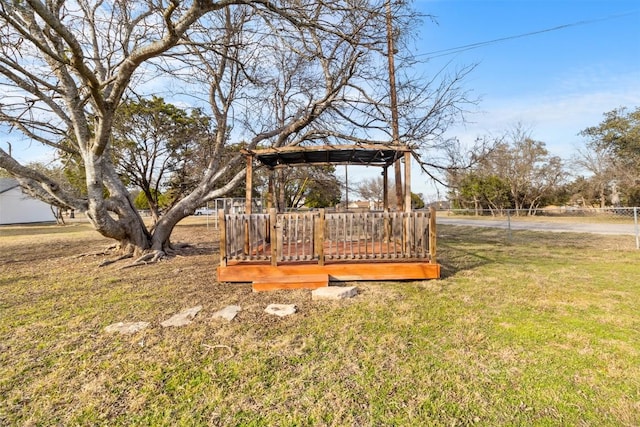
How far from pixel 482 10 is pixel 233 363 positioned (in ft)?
35.7

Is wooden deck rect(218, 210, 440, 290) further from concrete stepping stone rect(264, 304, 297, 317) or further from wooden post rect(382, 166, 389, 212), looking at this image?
wooden post rect(382, 166, 389, 212)

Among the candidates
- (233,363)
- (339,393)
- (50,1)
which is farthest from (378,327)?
(50,1)

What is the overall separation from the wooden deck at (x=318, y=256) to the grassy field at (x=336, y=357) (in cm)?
25

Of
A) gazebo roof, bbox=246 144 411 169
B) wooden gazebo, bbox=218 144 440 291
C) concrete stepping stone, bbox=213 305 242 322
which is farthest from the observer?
gazebo roof, bbox=246 144 411 169

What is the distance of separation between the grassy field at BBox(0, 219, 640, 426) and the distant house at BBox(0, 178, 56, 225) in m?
30.1

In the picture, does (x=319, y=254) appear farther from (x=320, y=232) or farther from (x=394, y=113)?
(x=394, y=113)

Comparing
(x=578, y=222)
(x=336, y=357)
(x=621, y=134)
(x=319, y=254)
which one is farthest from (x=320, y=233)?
(x=621, y=134)

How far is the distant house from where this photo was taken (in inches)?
1061

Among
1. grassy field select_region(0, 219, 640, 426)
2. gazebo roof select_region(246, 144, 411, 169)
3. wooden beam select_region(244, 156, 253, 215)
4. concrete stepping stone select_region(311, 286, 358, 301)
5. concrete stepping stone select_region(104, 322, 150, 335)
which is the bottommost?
grassy field select_region(0, 219, 640, 426)

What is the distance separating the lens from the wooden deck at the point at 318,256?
16.3 ft

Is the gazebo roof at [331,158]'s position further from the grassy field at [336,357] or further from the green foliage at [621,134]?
the green foliage at [621,134]

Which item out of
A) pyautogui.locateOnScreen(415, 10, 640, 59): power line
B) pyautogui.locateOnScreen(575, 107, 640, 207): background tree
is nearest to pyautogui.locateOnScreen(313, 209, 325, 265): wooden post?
pyautogui.locateOnScreen(415, 10, 640, 59): power line

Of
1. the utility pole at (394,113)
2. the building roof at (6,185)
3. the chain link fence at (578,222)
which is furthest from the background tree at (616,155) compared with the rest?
the building roof at (6,185)

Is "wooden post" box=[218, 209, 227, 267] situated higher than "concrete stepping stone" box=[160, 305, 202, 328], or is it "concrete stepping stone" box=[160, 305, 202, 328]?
"wooden post" box=[218, 209, 227, 267]
